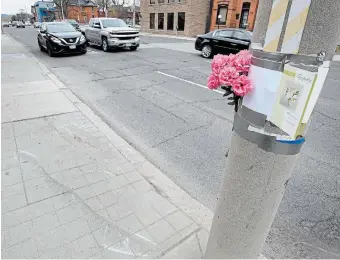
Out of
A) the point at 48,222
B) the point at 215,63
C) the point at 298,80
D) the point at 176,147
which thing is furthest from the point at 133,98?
the point at 298,80

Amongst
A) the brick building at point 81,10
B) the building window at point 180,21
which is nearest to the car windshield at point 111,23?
the building window at point 180,21

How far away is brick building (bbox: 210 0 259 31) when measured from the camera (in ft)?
83.4

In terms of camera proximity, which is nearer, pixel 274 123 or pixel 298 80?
pixel 298 80

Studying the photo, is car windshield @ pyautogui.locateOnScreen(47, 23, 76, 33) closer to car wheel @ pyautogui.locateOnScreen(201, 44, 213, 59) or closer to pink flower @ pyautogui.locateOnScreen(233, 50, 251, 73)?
car wheel @ pyautogui.locateOnScreen(201, 44, 213, 59)

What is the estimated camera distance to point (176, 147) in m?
4.11

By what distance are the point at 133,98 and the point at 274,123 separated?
559cm

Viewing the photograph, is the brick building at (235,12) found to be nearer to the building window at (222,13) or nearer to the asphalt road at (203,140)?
the building window at (222,13)

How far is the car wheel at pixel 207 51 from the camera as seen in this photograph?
1348cm

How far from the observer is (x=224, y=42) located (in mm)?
12531

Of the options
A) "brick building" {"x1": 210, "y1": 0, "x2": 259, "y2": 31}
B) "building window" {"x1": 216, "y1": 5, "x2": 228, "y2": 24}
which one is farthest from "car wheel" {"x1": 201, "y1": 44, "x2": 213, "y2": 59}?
"building window" {"x1": 216, "y1": 5, "x2": 228, "y2": 24}

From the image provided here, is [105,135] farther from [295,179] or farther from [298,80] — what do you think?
[298,80]

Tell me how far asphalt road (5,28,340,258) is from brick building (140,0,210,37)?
23.9 m

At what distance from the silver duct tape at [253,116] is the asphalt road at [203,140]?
1620 millimetres

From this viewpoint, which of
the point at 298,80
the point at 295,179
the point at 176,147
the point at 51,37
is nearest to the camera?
the point at 298,80
